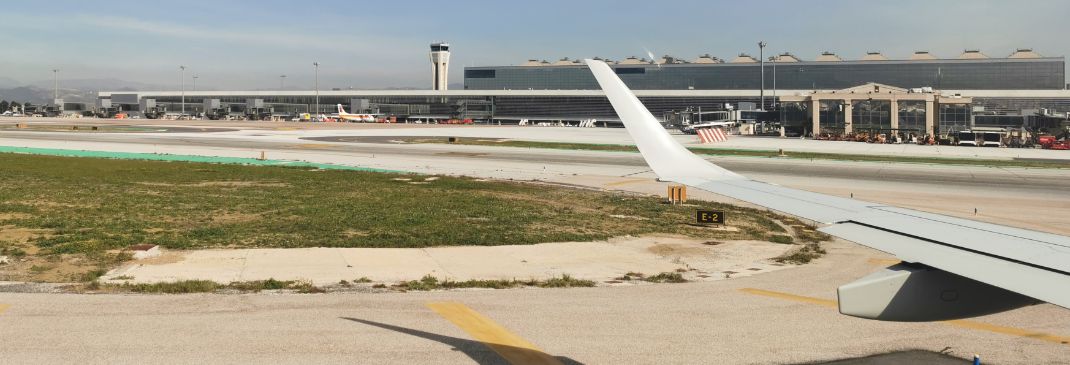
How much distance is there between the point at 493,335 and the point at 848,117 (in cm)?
10947

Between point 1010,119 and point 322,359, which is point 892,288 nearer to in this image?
point 322,359

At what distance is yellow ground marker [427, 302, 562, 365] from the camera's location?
39.6 feet

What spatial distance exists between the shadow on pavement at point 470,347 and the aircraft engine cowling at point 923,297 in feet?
20.1

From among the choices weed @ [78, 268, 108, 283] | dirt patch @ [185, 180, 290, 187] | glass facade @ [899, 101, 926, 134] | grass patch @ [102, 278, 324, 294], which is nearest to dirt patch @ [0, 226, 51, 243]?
weed @ [78, 268, 108, 283]

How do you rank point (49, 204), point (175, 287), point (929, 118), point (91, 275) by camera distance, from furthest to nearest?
point (929, 118)
point (49, 204)
point (91, 275)
point (175, 287)

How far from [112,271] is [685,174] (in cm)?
1519

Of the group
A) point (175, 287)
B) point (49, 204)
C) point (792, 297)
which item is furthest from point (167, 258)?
point (792, 297)

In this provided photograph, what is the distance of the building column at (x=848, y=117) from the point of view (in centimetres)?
11150

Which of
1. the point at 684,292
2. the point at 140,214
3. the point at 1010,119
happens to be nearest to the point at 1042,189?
the point at 684,292

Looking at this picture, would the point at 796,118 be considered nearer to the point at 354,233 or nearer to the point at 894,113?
the point at 894,113

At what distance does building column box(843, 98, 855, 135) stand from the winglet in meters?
110

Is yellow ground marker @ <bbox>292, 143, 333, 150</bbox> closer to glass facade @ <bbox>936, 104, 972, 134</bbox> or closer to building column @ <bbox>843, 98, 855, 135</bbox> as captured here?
building column @ <bbox>843, 98, 855, 135</bbox>

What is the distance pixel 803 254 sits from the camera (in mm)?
22625

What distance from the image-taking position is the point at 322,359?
11844mm
